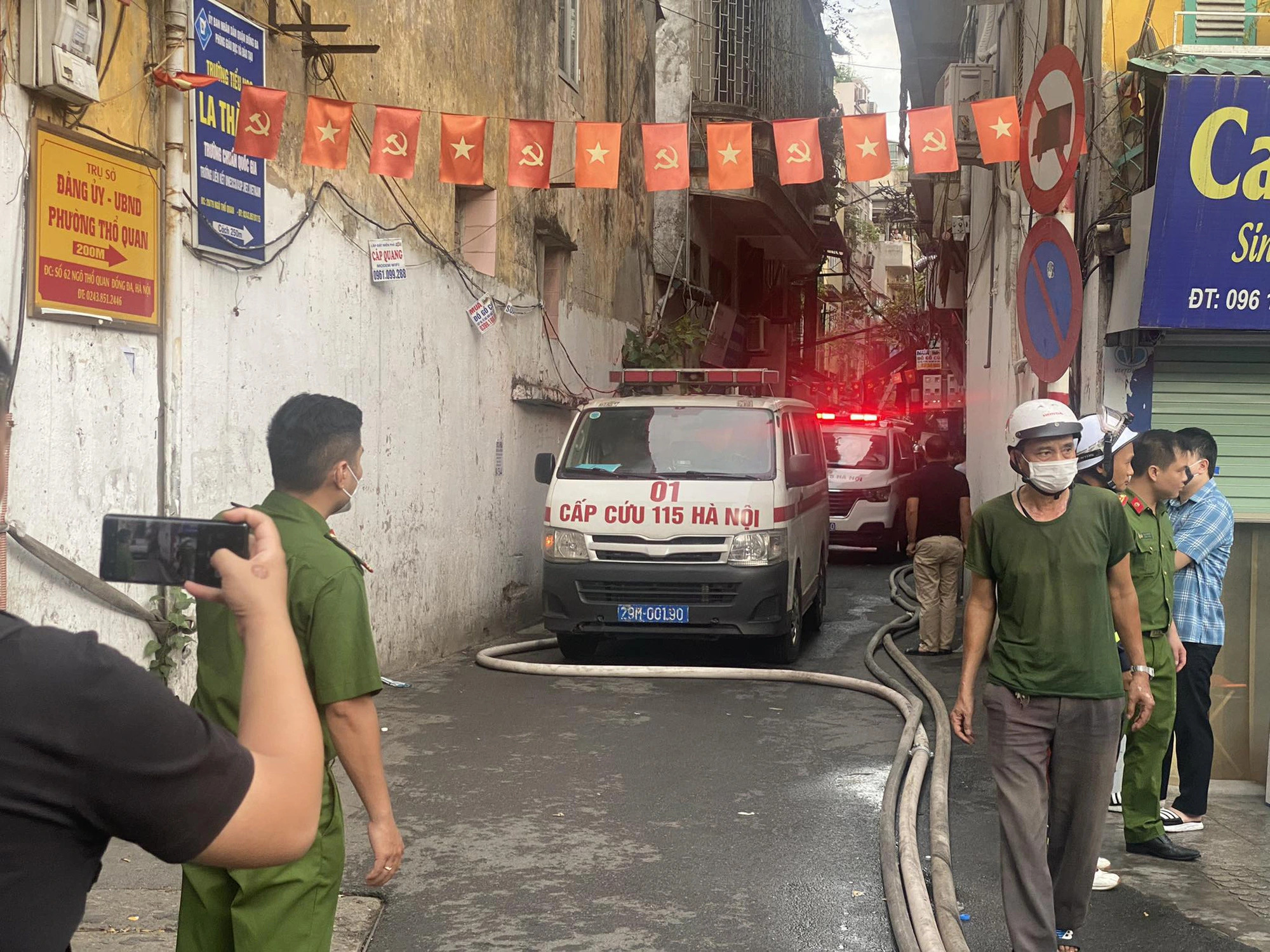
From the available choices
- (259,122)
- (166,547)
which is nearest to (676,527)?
(259,122)

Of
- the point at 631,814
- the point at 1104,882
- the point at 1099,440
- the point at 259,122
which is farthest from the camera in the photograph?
the point at 259,122

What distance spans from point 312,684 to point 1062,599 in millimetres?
2577

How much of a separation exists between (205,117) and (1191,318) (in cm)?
645

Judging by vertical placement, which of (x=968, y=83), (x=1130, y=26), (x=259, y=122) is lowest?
(x=259, y=122)

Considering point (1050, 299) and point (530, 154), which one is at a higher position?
point (530, 154)

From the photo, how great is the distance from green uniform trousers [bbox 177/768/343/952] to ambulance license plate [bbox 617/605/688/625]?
7524 mm

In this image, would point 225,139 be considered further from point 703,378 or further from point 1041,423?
point 703,378

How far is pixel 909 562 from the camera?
67.6 feet

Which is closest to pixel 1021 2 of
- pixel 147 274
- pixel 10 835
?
pixel 147 274

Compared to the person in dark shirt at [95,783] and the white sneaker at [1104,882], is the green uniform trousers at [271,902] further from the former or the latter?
the white sneaker at [1104,882]

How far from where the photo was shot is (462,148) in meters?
9.75

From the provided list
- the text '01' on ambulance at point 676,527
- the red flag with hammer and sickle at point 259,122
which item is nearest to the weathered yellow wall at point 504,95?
the red flag with hammer and sickle at point 259,122

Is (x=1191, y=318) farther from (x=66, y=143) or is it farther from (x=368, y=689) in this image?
(x=368, y=689)

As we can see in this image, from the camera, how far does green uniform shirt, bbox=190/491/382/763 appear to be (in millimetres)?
3127
